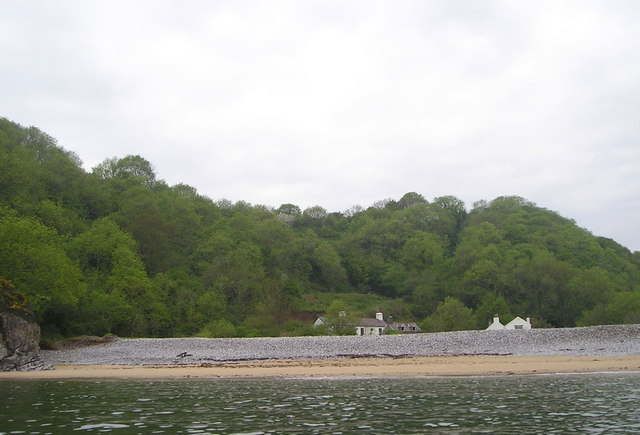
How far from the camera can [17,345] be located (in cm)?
3450

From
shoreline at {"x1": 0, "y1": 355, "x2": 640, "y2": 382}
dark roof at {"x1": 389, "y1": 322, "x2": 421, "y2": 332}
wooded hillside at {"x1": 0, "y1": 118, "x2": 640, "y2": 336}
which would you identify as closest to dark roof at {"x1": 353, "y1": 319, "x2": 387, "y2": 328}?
wooded hillside at {"x1": 0, "y1": 118, "x2": 640, "y2": 336}

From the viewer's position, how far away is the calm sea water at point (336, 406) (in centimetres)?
1287

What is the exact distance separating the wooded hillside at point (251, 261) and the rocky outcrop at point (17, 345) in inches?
153

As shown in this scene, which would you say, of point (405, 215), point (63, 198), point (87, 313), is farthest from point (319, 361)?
point (405, 215)

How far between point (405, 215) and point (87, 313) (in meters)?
91.7

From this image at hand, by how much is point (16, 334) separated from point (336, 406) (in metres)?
26.5

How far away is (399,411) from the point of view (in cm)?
1527

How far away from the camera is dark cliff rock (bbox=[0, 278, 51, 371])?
33.5m

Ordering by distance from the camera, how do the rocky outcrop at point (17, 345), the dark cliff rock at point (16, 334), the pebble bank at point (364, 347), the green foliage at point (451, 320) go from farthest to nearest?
the green foliage at point (451, 320)
the pebble bank at point (364, 347)
the dark cliff rock at point (16, 334)
the rocky outcrop at point (17, 345)

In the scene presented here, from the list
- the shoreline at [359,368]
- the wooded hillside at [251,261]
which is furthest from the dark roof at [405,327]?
the shoreline at [359,368]

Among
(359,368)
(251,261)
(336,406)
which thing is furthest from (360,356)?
(251,261)

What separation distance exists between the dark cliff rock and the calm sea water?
937cm

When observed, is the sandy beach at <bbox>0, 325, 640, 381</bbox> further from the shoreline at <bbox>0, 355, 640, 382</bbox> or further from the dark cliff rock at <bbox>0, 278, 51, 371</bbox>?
the dark cliff rock at <bbox>0, 278, 51, 371</bbox>

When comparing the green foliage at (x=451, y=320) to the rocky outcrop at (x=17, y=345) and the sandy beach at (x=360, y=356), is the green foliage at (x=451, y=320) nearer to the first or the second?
the sandy beach at (x=360, y=356)
